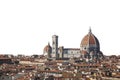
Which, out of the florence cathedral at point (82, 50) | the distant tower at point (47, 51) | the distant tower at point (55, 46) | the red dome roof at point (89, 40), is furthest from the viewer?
the distant tower at point (47, 51)

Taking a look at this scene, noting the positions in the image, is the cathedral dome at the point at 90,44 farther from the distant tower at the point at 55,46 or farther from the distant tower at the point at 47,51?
the distant tower at the point at 47,51

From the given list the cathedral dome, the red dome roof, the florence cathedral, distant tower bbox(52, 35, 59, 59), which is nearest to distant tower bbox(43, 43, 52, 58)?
the florence cathedral

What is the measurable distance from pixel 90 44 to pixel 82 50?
3.41 metres

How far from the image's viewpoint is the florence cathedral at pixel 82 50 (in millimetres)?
149500

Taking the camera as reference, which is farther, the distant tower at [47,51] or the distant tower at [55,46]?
the distant tower at [47,51]

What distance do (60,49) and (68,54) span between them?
3.91 m

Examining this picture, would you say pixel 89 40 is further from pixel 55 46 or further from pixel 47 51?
pixel 47 51

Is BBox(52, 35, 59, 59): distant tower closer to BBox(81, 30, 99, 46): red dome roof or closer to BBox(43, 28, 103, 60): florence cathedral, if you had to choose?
BBox(43, 28, 103, 60): florence cathedral

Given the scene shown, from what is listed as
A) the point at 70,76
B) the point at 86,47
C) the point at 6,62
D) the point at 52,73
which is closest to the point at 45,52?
the point at 86,47

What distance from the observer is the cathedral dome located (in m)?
153

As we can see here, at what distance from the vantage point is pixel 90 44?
153 metres

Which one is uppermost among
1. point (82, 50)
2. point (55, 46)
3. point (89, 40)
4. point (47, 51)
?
point (89, 40)

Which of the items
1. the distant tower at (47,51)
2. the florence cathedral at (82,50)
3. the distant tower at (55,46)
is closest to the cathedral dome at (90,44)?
the florence cathedral at (82,50)

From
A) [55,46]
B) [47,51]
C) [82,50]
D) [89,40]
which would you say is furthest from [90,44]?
[47,51]
